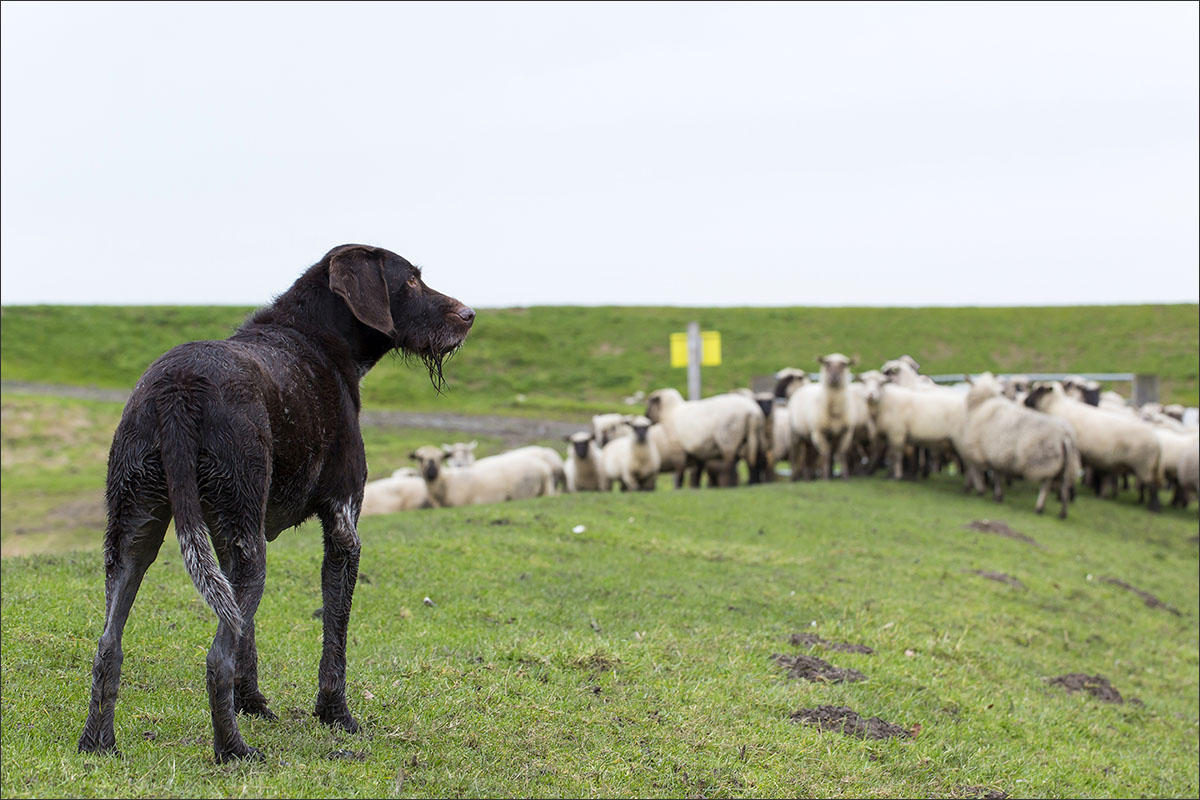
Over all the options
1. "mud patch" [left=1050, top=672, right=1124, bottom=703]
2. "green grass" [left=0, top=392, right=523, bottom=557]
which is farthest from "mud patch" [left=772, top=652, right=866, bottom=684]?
"green grass" [left=0, top=392, right=523, bottom=557]

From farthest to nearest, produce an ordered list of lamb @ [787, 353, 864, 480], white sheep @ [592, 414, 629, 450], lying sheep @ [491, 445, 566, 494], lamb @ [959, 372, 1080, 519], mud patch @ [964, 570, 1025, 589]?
white sheep @ [592, 414, 629, 450] < lamb @ [787, 353, 864, 480] < lying sheep @ [491, 445, 566, 494] < lamb @ [959, 372, 1080, 519] < mud patch @ [964, 570, 1025, 589]

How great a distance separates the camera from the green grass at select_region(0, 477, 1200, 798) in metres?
5.70

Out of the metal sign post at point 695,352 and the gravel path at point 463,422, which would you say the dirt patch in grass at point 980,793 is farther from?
the gravel path at point 463,422

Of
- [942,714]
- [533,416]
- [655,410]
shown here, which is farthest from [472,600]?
[533,416]

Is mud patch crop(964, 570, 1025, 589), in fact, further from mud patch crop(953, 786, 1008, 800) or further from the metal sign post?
the metal sign post

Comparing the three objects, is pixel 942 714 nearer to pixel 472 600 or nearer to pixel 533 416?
pixel 472 600

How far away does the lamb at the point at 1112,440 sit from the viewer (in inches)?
919

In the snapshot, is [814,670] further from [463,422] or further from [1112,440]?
[463,422]

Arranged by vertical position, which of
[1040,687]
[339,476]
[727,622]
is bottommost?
[1040,687]

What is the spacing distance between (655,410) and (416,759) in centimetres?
1891

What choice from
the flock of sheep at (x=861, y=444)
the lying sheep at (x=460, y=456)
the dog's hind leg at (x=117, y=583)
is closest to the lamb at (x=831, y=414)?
the flock of sheep at (x=861, y=444)

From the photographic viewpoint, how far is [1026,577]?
15195 mm

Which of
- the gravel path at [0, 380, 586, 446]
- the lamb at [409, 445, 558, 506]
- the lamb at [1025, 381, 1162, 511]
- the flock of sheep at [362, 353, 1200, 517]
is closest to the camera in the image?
the lamb at [409, 445, 558, 506]

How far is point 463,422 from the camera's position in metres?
35.9
